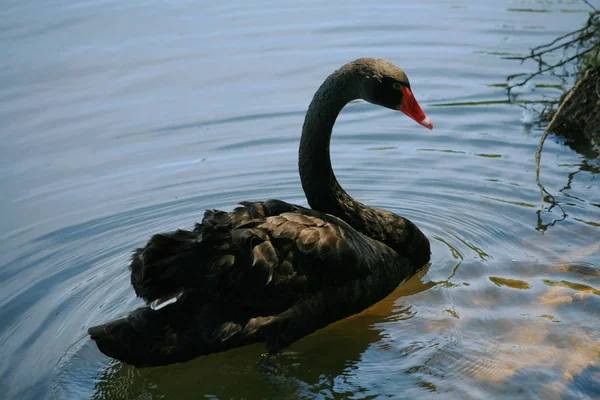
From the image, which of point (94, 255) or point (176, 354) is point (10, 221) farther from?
point (176, 354)

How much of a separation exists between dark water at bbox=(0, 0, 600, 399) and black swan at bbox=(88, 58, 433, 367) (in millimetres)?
235

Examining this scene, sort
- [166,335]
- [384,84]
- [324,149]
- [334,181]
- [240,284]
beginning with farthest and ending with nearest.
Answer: [334,181] → [324,149] → [384,84] → [240,284] → [166,335]

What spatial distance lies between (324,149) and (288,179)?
1.48 m

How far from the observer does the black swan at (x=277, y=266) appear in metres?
4.28

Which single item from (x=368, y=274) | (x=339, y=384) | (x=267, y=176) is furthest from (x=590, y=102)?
(x=339, y=384)

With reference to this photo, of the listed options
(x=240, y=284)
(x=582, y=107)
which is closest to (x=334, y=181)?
(x=240, y=284)

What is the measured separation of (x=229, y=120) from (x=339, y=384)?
407cm

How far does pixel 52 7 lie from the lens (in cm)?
1091

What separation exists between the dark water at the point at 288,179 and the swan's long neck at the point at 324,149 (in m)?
0.68

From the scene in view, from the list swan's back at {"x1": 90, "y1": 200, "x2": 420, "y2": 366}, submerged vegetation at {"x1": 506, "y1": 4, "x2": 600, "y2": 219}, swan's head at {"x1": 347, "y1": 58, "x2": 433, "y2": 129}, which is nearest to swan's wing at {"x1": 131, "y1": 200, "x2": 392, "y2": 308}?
swan's back at {"x1": 90, "y1": 200, "x2": 420, "y2": 366}

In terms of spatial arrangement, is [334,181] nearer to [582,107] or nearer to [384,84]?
[384,84]

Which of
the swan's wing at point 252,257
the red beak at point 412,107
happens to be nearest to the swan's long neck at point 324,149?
the red beak at point 412,107

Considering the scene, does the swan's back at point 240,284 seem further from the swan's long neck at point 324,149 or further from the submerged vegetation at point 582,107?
the submerged vegetation at point 582,107

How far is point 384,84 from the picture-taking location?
5254mm
